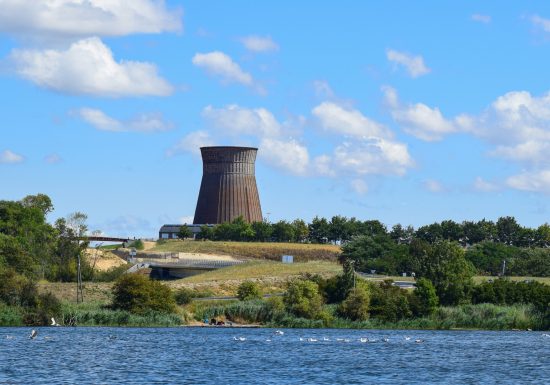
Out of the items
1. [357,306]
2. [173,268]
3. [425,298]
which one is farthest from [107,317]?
[173,268]

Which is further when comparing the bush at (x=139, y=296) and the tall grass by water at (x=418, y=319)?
the tall grass by water at (x=418, y=319)

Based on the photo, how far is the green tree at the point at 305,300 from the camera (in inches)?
4370

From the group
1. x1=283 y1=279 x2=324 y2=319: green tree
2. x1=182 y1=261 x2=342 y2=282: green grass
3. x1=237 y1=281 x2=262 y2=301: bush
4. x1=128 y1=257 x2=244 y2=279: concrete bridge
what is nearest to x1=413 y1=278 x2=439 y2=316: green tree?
x1=283 y1=279 x2=324 y2=319: green tree

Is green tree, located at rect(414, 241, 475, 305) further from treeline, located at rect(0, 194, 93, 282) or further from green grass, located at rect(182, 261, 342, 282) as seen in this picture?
treeline, located at rect(0, 194, 93, 282)

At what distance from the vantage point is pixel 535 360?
75.4 m

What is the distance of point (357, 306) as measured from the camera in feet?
366

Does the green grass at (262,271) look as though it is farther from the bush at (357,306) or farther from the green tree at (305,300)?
the bush at (357,306)

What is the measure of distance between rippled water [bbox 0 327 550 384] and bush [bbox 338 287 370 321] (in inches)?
381

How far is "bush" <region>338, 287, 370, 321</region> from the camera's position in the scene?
365ft

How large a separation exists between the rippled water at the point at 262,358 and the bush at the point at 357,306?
969 centimetres

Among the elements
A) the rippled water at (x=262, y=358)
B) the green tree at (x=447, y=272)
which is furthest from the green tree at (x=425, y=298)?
the rippled water at (x=262, y=358)

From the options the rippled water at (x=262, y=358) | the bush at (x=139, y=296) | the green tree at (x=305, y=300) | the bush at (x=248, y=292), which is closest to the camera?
the rippled water at (x=262, y=358)

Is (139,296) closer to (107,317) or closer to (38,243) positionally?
(107,317)

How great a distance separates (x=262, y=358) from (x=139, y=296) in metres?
38.3
